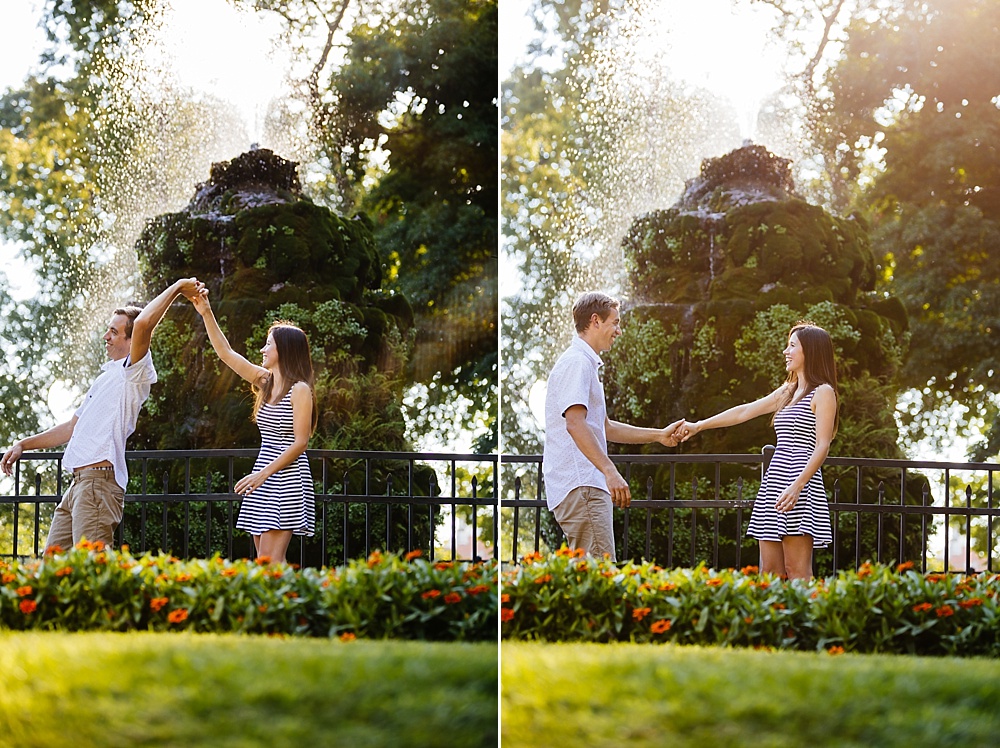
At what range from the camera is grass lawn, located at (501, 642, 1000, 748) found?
350cm

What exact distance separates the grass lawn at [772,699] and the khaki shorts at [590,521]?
40 cm

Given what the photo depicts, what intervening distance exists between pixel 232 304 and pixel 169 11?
1.13 metres

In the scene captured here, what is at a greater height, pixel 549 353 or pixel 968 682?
pixel 549 353

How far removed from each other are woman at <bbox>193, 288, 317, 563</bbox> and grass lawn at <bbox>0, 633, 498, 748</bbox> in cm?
42

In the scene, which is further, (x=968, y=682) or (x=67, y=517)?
(x=67, y=517)

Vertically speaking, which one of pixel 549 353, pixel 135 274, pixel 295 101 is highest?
pixel 295 101

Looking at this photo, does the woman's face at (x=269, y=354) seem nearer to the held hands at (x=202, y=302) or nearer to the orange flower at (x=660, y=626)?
the held hands at (x=202, y=302)

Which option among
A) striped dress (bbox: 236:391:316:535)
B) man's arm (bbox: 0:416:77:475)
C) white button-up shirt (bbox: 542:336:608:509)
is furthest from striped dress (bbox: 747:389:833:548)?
man's arm (bbox: 0:416:77:475)

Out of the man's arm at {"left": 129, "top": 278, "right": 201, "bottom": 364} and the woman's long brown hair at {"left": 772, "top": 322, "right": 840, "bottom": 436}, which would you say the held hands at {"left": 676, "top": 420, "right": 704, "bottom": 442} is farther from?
the man's arm at {"left": 129, "top": 278, "right": 201, "bottom": 364}

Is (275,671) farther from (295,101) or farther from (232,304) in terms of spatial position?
(295,101)

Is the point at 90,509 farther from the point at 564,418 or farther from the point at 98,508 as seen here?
the point at 564,418

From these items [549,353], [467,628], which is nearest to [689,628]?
[467,628]

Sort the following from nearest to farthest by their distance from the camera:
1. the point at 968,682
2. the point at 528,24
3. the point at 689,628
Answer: the point at 968,682, the point at 689,628, the point at 528,24

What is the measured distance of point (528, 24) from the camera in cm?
409
